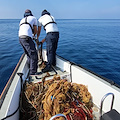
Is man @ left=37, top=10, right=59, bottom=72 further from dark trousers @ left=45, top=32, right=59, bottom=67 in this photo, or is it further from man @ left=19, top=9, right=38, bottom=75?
man @ left=19, top=9, right=38, bottom=75

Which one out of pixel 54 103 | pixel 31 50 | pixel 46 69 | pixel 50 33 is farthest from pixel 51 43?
pixel 54 103

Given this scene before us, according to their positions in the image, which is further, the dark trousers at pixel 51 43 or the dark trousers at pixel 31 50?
the dark trousers at pixel 51 43

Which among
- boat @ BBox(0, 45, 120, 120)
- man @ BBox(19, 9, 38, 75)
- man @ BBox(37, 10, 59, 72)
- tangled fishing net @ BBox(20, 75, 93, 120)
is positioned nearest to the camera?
boat @ BBox(0, 45, 120, 120)

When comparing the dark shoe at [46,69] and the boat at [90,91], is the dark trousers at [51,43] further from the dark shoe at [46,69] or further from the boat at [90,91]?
the boat at [90,91]

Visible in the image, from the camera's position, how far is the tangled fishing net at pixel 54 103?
1.84 meters

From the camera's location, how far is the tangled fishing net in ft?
6.03

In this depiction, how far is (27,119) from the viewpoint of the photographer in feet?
7.07

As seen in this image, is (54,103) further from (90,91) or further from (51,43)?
(51,43)

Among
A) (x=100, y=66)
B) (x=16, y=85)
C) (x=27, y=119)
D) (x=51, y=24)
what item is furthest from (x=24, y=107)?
(x=100, y=66)

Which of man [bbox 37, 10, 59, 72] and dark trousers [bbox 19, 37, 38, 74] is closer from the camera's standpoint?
dark trousers [bbox 19, 37, 38, 74]

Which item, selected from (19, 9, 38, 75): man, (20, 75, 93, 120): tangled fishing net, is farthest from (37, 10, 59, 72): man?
(20, 75, 93, 120): tangled fishing net

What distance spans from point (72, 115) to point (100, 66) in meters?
5.39

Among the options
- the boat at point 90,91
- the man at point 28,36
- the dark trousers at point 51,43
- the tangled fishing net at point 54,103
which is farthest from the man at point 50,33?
the tangled fishing net at point 54,103

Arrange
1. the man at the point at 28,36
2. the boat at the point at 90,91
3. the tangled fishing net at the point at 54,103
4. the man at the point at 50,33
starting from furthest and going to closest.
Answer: the man at the point at 50,33 → the man at the point at 28,36 → the tangled fishing net at the point at 54,103 → the boat at the point at 90,91
